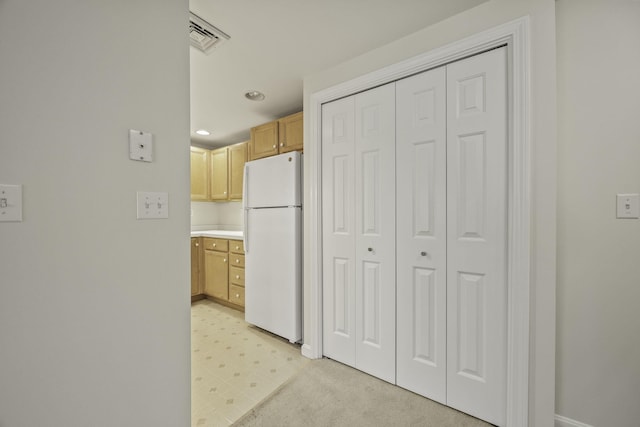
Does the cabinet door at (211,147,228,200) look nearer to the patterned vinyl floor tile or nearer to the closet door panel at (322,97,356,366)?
the patterned vinyl floor tile

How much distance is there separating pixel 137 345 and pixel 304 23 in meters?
1.96

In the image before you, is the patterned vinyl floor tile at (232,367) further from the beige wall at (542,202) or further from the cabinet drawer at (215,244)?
the beige wall at (542,202)

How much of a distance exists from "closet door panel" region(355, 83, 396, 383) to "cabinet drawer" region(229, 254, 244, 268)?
176 cm

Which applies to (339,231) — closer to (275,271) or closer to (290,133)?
(275,271)

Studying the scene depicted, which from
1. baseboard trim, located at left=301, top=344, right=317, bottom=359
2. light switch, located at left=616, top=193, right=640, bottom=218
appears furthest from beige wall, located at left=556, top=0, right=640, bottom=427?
baseboard trim, located at left=301, top=344, right=317, bottom=359

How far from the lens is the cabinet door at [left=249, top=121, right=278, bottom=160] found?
9.37 feet

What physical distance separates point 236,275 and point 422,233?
8.01ft

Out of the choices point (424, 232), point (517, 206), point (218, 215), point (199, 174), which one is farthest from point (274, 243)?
point (218, 215)

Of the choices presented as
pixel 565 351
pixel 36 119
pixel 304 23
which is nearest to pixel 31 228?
pixel 36 119

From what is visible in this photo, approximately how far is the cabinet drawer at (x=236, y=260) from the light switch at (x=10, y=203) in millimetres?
2402

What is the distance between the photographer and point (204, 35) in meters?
1.68

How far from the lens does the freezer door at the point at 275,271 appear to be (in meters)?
2.36

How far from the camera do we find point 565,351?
4.43 ft

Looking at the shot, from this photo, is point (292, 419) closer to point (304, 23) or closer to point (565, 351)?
point (565, 351)
